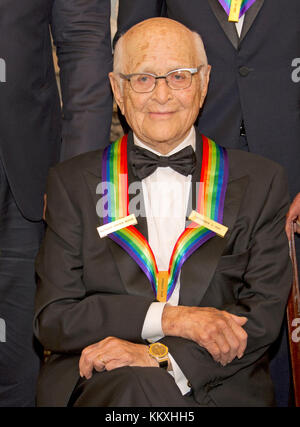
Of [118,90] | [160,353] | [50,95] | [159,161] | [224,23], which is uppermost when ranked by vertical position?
[224,23]

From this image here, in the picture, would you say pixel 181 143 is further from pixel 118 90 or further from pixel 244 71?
pixel 244 71

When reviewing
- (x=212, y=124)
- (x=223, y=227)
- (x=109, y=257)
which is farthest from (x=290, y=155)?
(x=109, y=257)

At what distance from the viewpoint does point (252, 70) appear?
296 cm

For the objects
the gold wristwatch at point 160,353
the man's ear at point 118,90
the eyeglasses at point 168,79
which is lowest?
the gold wristwatch at point 160,353

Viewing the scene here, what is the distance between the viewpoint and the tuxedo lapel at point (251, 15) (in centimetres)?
291

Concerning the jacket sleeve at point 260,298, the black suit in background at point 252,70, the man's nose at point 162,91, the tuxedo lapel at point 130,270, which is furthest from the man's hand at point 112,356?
the black suit in background at point 252,70

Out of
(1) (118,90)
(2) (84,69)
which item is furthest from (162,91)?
(2) (84,69)

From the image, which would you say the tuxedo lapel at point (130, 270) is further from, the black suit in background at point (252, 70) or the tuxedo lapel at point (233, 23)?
the tuxedo lapel at point (233, 23)

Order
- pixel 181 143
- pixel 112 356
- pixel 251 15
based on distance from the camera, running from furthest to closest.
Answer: pixel 251 15
pixel 181 143
pixel 112 356

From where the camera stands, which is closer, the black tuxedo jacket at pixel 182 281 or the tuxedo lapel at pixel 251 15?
the black tuxedo jacket at pixel 182 281

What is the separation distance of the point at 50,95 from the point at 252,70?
33.8 inches

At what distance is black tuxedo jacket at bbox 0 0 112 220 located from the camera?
2893mm

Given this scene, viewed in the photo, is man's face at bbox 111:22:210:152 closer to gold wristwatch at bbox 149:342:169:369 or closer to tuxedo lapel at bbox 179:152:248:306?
tuxedo lapel at bbox 179:152:248:306

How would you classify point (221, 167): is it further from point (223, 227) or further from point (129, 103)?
point (129, 103)
